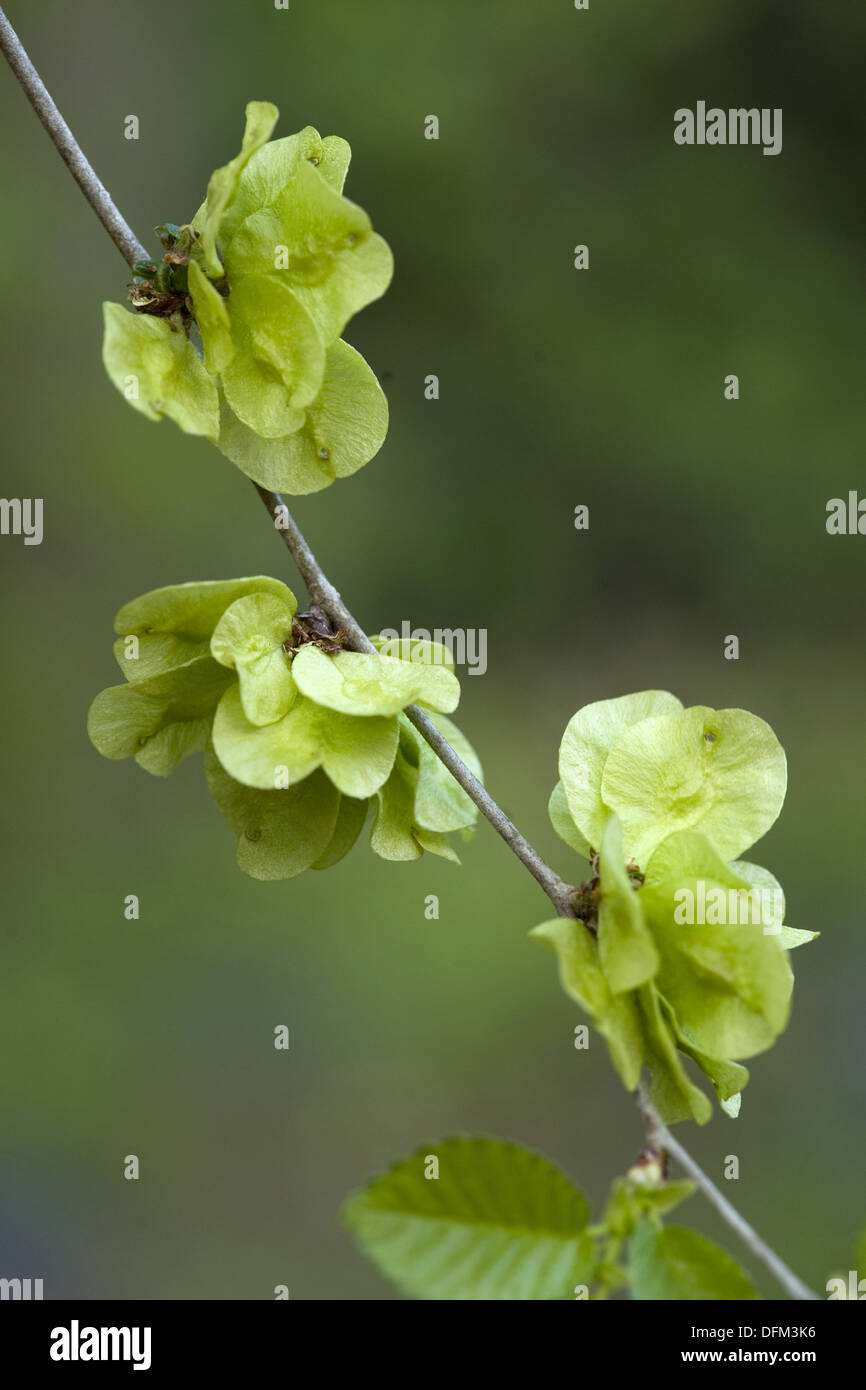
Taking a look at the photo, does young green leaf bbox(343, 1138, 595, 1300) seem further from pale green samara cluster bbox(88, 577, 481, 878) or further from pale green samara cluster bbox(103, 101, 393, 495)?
pale green samara cluster bbox(103, 101, 393, 495)

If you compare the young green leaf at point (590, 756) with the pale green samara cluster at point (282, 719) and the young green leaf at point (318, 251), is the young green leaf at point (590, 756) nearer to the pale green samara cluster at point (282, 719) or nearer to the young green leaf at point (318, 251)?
the pale green samara cluster at point (282, 719)

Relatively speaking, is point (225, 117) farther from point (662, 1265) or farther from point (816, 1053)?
point (662, 1265)

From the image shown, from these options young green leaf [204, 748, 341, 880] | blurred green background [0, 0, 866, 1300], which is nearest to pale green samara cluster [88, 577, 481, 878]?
young green leaf [204, 748, 341, 880]

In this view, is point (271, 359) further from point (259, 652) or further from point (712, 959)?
point (712, 959)

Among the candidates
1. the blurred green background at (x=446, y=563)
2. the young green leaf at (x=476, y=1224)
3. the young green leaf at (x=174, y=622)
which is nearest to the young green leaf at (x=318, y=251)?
the young green leaf at (x=174, y=622)

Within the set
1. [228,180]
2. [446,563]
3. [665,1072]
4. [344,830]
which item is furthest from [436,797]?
[446,563]

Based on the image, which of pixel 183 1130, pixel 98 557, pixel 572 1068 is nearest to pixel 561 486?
pixel 98 557
